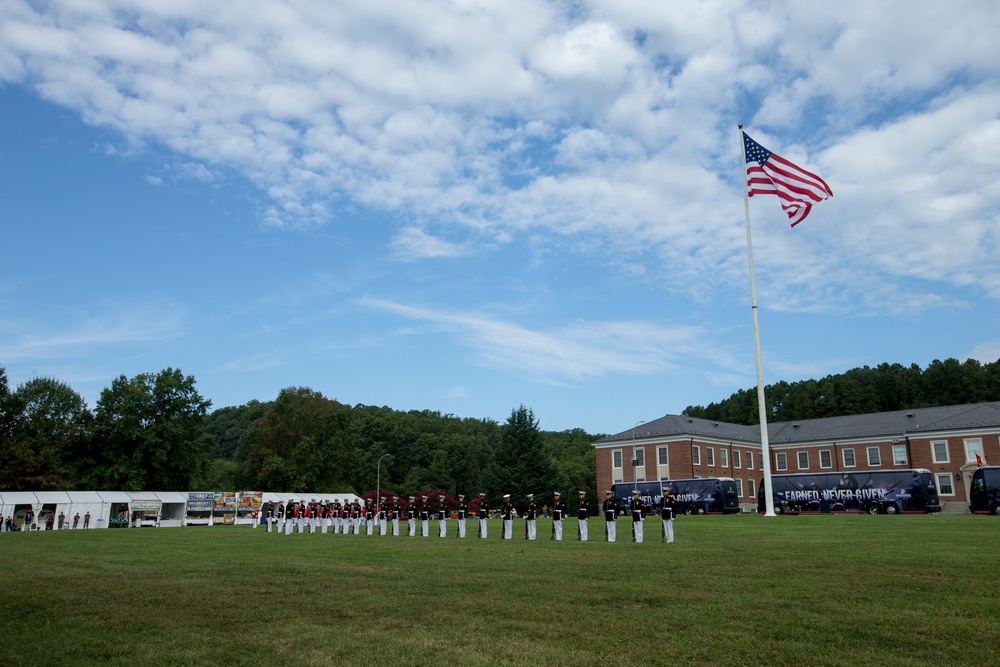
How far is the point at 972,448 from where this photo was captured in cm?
6406

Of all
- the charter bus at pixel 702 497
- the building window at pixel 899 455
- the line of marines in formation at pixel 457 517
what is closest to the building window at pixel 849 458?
the building window at pixel 899 455

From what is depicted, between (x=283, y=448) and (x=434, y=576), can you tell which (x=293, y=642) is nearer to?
(x=434, y=576)

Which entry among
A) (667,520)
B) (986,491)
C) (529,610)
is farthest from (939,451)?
(529,610)

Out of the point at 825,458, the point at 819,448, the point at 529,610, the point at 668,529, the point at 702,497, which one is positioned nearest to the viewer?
the point at 529,610

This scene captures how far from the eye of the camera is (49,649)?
7957mm

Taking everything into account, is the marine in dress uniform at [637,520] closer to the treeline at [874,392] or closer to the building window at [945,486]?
the building window at [945,486]

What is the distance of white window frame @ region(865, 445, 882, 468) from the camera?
71.0 m

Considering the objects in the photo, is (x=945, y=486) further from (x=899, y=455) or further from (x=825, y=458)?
(x=825, y=458)

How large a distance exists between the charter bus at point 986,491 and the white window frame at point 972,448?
21.8m

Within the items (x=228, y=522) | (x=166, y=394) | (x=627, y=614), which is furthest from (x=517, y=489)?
(x=627, y=614)

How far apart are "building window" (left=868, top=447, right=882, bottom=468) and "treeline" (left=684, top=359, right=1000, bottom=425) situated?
3480 centimetres

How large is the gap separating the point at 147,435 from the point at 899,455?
71332mm

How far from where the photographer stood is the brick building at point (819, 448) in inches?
2539

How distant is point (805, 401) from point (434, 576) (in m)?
116
